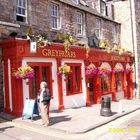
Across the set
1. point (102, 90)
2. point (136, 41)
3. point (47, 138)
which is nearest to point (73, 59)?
point (102, 90)

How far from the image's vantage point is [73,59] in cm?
Answer: 1984

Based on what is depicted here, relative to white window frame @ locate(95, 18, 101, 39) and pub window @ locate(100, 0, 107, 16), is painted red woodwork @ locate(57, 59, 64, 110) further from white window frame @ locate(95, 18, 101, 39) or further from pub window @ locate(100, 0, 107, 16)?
pub window @ locate(100, 0, 107, 16)

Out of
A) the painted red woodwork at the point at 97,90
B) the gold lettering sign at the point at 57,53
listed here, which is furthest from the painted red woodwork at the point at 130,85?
the gold lettering sign at the point at 57,53

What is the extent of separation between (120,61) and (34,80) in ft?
35.7

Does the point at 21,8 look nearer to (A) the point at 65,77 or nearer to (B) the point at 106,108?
(A) the point at 65,77

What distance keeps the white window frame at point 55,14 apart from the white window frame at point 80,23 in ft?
7.96

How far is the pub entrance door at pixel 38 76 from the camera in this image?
16.8 m

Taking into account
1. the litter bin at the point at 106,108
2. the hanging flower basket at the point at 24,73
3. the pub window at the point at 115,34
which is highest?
the pub window at the point at 115,34

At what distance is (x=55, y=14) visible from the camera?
20.7 metres

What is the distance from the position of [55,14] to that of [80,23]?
10.2 feet

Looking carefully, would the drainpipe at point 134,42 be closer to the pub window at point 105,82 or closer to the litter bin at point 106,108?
the pub window at point 105,82

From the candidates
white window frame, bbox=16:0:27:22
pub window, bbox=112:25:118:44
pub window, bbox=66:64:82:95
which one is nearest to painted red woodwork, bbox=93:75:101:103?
pub window, bbox=66:64:82:95

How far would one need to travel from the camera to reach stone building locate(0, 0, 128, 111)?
1673cm

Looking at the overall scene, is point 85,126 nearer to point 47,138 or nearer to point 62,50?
point 47,138
